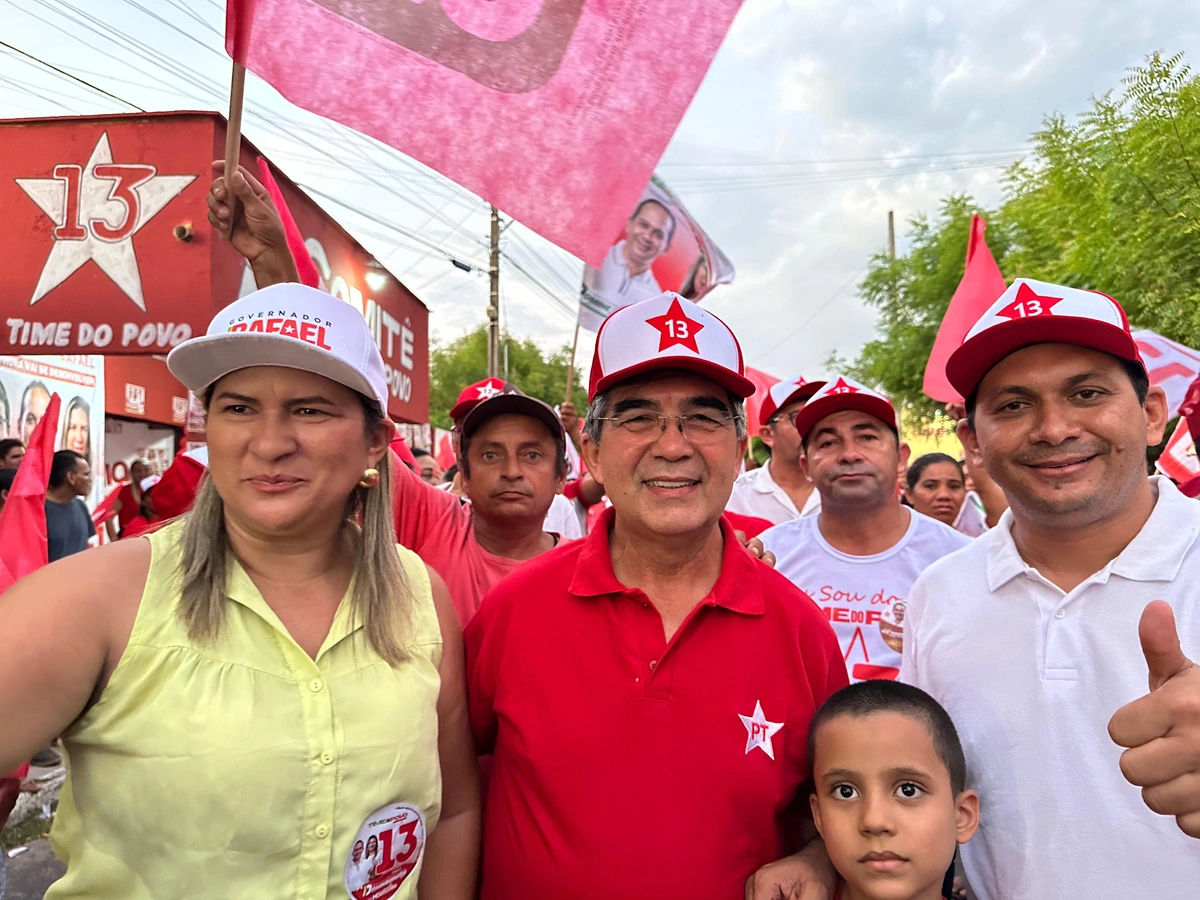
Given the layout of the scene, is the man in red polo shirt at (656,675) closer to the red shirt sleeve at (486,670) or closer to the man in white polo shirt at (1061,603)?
the red shirt sleeve at (486,670)

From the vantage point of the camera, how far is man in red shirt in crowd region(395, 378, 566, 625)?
119 inches

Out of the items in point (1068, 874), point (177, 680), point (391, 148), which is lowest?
point (1068, 874)

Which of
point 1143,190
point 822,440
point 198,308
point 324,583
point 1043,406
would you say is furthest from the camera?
point 1143,190

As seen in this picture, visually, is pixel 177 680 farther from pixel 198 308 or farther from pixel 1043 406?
pixel 198 308

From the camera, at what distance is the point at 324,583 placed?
5.86ft

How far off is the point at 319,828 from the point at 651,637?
819mm

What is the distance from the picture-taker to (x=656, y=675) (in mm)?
1894

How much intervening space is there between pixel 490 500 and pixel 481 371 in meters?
55.1

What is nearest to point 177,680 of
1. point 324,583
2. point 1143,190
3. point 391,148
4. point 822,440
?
point 324,583

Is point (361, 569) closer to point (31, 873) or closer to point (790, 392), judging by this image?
point (790, 392)

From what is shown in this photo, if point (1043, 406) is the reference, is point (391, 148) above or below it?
above

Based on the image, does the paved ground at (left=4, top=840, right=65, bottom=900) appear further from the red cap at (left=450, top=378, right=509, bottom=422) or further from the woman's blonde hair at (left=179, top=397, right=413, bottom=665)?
the woman's blonde hair at (left=179, top=397, right=413, bottom=665)

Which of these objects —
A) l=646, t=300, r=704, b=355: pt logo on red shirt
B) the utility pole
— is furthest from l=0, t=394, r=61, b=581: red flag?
the utility pole

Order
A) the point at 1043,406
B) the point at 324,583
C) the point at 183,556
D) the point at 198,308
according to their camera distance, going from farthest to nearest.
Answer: the point at 198,308, the point at 1043,406, the point at 324,583, the point at 183,556
